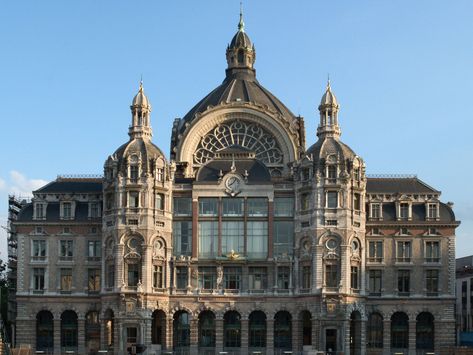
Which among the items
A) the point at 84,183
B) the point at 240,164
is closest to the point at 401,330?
the point at 240,164

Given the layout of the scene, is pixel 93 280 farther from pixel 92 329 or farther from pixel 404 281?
pixel 404 281

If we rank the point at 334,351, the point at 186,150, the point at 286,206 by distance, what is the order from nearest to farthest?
the point at 334,351, the point at 286,206, the point at 186,150

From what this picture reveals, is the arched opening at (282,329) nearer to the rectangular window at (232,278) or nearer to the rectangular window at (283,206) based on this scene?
the rectangular window at (232,278)

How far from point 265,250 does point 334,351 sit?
15.0 m

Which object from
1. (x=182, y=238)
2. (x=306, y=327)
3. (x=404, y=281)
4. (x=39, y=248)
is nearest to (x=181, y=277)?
(x=182, y=238)

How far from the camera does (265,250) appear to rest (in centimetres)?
12288

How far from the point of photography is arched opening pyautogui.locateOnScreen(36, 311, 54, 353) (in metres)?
124

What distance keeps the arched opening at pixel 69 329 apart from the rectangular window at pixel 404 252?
40.1 metres

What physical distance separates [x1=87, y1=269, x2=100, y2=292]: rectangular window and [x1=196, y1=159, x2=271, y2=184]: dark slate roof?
1684cm

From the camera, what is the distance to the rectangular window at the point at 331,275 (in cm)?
11839

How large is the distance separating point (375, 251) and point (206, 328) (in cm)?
2248

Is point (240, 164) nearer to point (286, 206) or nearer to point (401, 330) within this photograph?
point (286, 206)

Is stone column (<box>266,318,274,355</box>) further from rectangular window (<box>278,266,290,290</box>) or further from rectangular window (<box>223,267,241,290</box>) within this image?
rectangular window (<box>223,267,241,290</box>)

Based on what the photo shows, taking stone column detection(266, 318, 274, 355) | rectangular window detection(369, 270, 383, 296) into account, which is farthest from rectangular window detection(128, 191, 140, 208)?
rectangular window detection(369, 270, 383, 296)
